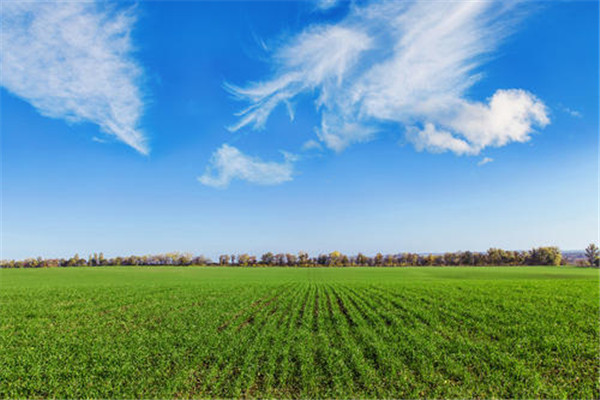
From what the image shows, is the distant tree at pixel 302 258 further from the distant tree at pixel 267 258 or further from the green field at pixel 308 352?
the green field at pixel 308 352

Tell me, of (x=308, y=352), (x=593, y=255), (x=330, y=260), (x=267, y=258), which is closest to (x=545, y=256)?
(x=593, y=255)

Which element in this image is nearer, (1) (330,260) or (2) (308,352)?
(2) (308,352)

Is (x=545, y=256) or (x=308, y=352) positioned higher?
(x=308, y=352)

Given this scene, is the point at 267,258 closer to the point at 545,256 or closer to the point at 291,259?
the point at 291,259

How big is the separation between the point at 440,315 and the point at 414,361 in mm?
9973

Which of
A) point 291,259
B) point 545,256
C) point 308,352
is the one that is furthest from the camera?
point 291,259

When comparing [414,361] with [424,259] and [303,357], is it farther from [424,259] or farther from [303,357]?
[424,259]

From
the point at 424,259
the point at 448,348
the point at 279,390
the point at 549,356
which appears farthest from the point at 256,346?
the point at 424,259

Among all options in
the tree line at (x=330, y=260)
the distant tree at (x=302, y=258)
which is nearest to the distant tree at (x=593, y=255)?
the tree line at (x=330, y=260)

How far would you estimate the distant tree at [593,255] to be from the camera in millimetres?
127650

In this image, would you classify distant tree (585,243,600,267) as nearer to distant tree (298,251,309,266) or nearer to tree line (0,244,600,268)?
tree line (0,244,600,268)

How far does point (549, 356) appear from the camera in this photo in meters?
12.6

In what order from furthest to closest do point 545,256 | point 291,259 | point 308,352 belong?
1. point 291,259
2. point 545,256
3. point 308,352

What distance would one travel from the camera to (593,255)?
132250 mm
